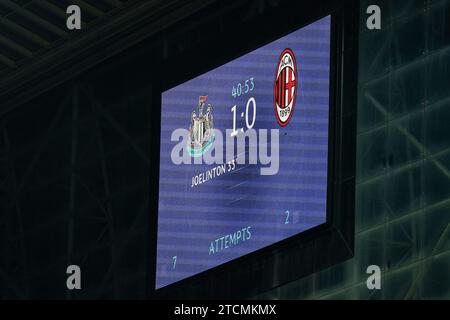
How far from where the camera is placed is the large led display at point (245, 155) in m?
25.6

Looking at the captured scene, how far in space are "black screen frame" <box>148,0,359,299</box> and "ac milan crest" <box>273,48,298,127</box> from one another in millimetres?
387

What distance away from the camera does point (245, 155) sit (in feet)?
88.7

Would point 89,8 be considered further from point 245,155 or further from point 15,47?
point 245,155

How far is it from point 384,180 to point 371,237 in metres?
0.94

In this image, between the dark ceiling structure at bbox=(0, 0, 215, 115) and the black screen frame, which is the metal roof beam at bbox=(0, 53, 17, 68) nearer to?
the dark ceiling structure at bbox=(0, 0, 215, 115)

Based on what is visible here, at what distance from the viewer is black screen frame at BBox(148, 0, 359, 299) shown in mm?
24500

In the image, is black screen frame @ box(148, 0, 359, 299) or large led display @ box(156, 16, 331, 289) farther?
large led display @ box(156, 16, 331, 289)

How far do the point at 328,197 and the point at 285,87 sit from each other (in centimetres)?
217

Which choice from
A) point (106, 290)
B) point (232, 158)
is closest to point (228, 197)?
point (232, 158)

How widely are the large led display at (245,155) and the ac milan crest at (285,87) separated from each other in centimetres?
1

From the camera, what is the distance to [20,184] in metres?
37.3

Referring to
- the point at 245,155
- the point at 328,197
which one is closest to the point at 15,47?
the point at 245,155

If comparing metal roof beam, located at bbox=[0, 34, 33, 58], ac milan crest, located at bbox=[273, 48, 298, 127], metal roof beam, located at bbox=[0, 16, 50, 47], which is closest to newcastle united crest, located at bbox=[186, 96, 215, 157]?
ac milan crest, located at bbox=[273, 48, 298, 127]
